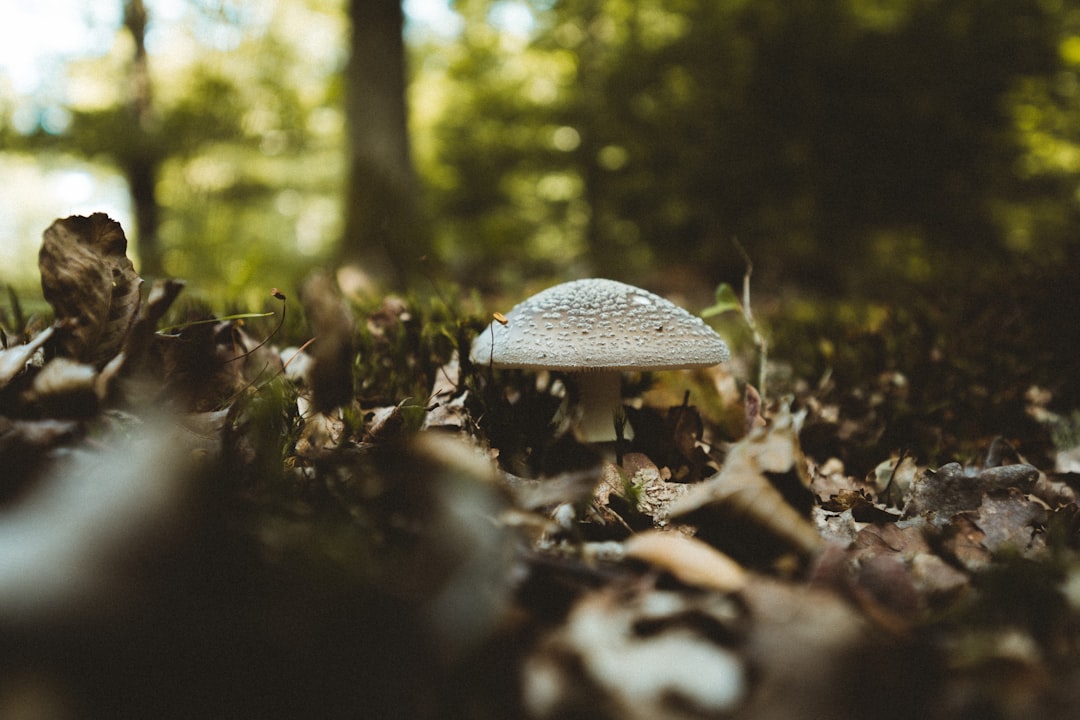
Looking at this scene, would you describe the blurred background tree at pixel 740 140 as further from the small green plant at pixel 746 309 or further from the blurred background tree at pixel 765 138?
the small green plant at pixel 746 309

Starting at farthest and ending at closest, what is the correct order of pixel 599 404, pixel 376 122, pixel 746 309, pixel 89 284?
pixel 376 122 < pixel 599 404 < pixel 746 309 < pixel 89 284

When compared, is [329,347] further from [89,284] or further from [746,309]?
[746,309]

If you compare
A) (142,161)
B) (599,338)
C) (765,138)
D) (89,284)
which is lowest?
(599,338)

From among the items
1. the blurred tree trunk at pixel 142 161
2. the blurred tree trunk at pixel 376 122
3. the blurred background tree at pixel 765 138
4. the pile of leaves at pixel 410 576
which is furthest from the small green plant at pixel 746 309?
the blurred tree trunk at pixel 142 161

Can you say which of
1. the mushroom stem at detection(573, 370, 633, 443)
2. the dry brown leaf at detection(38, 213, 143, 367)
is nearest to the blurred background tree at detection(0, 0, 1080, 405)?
the mushroom stem at detection(573, 370, 633, 443)

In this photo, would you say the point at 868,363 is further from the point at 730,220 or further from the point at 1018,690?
the point at 730,220

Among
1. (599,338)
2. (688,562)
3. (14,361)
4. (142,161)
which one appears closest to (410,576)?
(688,562)
